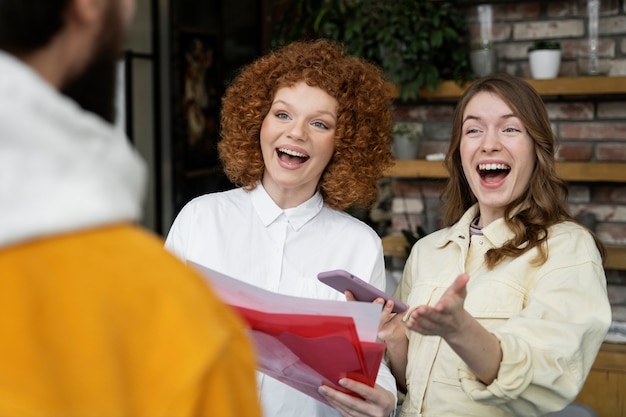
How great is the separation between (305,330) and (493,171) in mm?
763

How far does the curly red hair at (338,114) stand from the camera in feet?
6.34

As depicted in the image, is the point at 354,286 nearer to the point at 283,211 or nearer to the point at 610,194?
the point at 283,211

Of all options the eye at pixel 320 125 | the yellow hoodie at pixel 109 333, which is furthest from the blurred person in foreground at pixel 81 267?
the eye at pixel 320 125

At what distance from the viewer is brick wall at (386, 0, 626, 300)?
3.33 m

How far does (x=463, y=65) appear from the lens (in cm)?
345

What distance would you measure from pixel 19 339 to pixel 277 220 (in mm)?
1378

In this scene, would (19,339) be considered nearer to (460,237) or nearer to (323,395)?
(323,395)

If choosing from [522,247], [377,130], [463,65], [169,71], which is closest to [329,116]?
[377,130]

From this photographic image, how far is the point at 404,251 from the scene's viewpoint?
348 centimetres

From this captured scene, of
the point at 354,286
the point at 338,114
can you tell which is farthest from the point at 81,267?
the point at 338,114

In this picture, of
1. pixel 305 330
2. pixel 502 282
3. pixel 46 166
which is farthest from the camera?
pixel 502 282

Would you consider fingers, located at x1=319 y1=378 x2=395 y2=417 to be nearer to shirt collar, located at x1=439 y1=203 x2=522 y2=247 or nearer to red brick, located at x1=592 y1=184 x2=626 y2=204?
shirt collar, located at x1=439 y1=203 x2=522 y2=247

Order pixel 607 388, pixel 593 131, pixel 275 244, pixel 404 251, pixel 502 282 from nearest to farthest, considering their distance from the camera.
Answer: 1. pixel 502 282
2. pixel 275 244
3. pixel 607 388
4. pixel 593 131
5. pixel 404 251

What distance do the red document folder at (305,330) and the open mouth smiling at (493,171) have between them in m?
0.59
